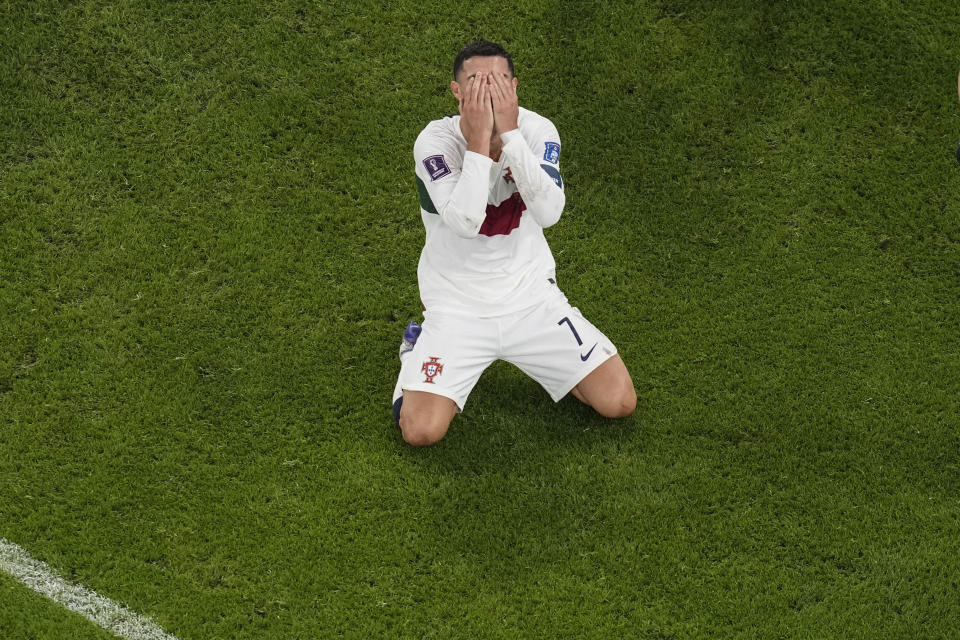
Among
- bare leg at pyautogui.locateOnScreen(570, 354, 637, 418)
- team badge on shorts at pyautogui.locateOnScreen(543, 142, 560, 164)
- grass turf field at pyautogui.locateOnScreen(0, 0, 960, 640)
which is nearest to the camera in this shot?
team badge on shorts at pyautogui.locateOnScreen(543, 142, 560, 164)

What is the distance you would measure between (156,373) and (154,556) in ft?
3.35

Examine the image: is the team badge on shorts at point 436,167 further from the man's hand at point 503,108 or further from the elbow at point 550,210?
the elbow at point 550,210

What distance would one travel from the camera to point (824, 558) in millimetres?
4898

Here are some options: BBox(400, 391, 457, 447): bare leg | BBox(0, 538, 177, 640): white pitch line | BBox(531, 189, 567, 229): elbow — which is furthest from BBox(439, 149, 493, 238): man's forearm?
BBox(0, 538, 177, 640): white pitch line

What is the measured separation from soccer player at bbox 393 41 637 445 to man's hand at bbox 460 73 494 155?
0.03m

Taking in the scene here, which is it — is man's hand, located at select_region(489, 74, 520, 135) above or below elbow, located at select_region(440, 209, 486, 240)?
above

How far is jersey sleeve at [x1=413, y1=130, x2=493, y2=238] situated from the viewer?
14.4 ft

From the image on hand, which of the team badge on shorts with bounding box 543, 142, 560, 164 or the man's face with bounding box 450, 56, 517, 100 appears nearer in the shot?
the man's face with bounding box 450, 56, 517, 100

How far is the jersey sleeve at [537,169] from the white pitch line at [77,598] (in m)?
2.62

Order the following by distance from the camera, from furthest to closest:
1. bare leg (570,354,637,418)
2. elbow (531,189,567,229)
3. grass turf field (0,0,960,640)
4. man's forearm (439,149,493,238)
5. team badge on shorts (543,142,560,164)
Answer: bare leg (570,354,637,418)
grass turf field (0,0,960,640)
team badge on shorts (543,142,560,164)
elbow (531,189,567,229)
man's forearm (439,149,493,238)

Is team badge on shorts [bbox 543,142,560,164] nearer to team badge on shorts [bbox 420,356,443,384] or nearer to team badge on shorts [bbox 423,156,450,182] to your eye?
team badge on shorts [bbox 423,156,450,182]

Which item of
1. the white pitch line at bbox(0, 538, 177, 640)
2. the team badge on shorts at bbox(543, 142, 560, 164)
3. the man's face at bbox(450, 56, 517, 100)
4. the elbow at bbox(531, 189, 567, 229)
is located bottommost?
the white pitch line at bbox(0, 538, 177, 640)

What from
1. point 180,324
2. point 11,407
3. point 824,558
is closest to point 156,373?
point 180,324

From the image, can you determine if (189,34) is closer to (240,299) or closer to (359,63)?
(359,63)
